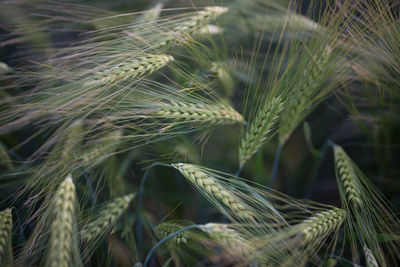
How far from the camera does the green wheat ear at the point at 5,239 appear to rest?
0.61m

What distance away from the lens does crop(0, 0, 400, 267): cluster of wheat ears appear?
609 millimetres

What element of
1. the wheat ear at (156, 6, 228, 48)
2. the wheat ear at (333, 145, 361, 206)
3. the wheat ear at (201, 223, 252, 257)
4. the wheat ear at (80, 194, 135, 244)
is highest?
the wheat ear at (156, 6, 228, 48)

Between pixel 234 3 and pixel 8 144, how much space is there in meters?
0.82

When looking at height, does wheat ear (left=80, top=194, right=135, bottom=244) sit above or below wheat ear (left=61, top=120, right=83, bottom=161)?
below

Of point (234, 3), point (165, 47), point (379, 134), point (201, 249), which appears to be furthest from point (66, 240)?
point (379, 134)

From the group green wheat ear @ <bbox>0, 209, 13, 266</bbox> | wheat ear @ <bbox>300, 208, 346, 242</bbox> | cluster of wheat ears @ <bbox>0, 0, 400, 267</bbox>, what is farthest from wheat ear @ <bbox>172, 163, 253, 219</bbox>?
A: green wheat ear @ <bbox>0, 209, 13, 266</bbox>

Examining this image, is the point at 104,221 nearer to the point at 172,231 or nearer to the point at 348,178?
the point at 172,231

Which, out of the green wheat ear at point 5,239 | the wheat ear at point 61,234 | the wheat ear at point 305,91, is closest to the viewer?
the wheat ear at point 61,234

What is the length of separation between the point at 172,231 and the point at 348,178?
444mm

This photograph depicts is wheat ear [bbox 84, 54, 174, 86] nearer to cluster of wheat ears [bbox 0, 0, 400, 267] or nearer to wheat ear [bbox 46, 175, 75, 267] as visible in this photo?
cluster of wheat ears [bbox 0, 0, 400, 267]

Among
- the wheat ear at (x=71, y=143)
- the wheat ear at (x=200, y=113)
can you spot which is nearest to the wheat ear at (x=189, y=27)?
the wheat ear at (x=200, y=113)

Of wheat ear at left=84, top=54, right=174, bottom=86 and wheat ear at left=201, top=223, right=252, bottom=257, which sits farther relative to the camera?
wheat ear at left=84, top=54, right=174, bottom=86

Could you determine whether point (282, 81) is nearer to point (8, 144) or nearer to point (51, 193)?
point (51, 193)

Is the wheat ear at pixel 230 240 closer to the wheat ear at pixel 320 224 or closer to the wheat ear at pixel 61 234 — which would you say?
the wheat ear at pixel 320 224
